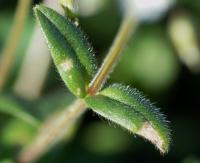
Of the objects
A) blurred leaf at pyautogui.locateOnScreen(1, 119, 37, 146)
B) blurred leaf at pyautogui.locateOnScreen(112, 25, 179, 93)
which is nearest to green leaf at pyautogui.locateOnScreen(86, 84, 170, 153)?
blurred leaf at pyautogui.locateOnScreen(1, 119, 37, 146)

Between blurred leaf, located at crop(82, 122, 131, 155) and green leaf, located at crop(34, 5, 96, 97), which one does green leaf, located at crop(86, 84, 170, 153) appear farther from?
blurred leaf, located at crop(82, 122, 131, 155)

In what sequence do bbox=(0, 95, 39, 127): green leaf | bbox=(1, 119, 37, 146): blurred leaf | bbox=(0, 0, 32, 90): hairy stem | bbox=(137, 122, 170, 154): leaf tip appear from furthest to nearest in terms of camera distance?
bbox=(1, 119, 37, 146): blurred leaf → bbox=(0, 95, 39, 127): green leaf → bbox=(0, 0, 32, 90): hairy stem → bbox=(137, 122, 170, 154): leaf tip

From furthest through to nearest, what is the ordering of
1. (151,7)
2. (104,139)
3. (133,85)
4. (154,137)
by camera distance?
(133,85)
(104,139)
(151,7)
(154,137)

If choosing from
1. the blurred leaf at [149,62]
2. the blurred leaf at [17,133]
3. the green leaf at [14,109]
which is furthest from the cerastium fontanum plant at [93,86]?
the blurred leaf at [149,62]

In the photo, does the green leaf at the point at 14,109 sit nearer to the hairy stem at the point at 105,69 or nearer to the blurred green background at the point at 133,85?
the blurred green background at the point at 133,85

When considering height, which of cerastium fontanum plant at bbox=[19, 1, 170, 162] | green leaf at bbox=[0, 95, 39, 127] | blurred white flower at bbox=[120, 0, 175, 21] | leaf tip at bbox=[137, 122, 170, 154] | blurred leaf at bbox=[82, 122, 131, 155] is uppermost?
cerastium fontanum plant at bbox=[19, 1, 170, 162]

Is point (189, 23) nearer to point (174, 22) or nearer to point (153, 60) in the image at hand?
point (174, 22)

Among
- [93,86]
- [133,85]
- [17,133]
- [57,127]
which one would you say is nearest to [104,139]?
[133,85]

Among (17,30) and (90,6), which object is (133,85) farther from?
(17,30)
